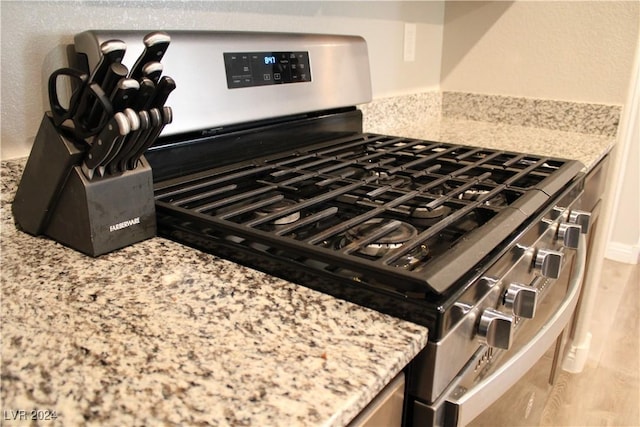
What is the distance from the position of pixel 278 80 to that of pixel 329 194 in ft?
1.21

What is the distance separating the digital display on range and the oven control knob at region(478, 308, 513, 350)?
624 mm

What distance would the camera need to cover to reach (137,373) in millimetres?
462

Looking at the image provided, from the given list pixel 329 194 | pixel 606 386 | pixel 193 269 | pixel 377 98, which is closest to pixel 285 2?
pixel 377 98

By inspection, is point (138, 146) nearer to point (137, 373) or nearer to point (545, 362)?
point (137, 373)

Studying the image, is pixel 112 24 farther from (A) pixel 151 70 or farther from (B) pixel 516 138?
(B) pixel 516 138

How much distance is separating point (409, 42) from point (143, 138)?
1.25 metres

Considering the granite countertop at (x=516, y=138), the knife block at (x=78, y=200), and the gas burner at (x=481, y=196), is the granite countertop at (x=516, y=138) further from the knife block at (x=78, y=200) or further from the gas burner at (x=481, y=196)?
the knife block at (x=78, y=200)

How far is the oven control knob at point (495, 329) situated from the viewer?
638 millimetres

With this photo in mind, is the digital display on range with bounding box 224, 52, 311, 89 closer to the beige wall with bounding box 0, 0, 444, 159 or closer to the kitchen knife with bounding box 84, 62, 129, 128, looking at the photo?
the beige wall with bounding box 0, 0, 444, 159

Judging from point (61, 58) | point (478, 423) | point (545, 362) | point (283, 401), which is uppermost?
point (61, 58)

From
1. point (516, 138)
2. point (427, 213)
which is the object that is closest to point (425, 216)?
point (427, 213)

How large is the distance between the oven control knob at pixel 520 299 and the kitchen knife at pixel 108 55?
60 centimetres

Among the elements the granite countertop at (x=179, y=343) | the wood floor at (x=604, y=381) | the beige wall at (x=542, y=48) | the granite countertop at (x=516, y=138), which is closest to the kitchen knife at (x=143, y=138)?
the granite countertop at (x=179, y=343)

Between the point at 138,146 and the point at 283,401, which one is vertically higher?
the point at 138,146
